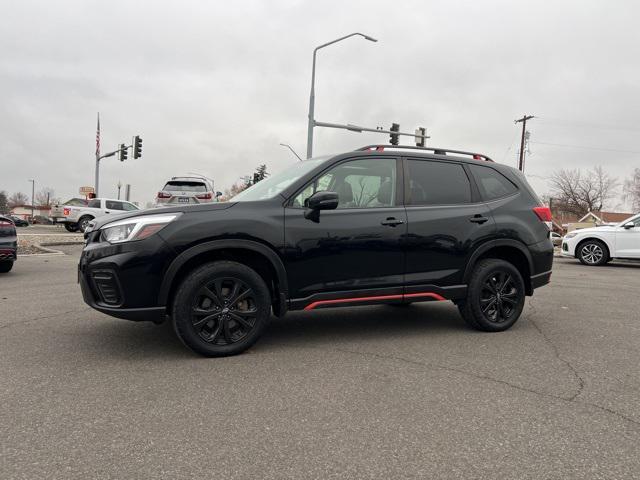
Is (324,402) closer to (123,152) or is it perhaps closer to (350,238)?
(350,238)

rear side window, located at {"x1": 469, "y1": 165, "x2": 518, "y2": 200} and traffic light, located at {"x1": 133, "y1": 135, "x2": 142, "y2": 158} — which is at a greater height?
traffic light, located at {"x1": 133, "y1": 135, "x2": 142, "y2": 158}

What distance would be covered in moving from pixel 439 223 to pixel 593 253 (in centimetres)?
1100

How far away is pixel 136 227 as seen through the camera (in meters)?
3.87

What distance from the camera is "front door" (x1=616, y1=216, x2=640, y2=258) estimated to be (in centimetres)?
1308

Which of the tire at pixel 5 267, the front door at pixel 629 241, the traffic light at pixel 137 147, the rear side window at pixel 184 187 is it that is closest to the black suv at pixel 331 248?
the tire at pixel 5 267

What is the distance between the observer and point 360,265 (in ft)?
14.5

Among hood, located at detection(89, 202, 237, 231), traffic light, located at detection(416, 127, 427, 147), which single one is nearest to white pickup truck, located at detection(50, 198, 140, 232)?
traffic light, located at detection(416, 127, 427, 147)

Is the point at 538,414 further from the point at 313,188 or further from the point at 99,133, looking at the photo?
the point at 99,133

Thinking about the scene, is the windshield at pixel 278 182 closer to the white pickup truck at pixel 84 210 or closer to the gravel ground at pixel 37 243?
the gravel ground at pixel 37 243

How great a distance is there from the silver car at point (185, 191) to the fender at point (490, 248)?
44.3 ft

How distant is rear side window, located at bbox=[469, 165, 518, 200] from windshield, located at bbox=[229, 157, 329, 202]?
1.70 m

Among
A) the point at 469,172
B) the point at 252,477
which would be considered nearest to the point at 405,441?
the point at 252,477

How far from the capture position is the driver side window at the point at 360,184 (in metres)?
4.50

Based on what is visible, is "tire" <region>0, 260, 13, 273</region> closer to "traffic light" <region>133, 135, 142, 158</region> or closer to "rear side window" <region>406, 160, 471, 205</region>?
"rear side window" <region>406, 160, 471, 205</region>
